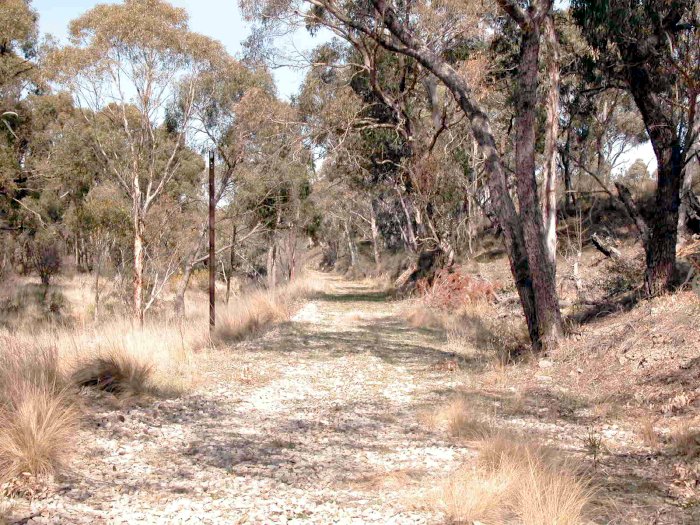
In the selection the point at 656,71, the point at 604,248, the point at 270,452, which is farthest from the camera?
the point at 604,248

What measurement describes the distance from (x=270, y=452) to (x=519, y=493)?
1.99m

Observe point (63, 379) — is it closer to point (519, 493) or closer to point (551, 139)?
point (519, 493)

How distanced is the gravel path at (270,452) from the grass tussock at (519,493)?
193 mm

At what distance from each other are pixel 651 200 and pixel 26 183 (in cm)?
1927

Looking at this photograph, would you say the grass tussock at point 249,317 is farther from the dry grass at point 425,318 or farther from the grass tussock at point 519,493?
the grass tussock at point 519,493

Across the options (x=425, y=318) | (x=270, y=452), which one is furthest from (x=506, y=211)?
(x=425, y=318)

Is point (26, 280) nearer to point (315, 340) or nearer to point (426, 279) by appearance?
point (426, 279)

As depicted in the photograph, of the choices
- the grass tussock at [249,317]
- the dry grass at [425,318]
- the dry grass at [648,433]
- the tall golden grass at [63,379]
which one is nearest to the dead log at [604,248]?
the dry grass at [425,318]

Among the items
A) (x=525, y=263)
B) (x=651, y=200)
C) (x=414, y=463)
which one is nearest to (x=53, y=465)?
(x=414, y=463)

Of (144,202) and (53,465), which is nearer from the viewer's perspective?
(53,465)

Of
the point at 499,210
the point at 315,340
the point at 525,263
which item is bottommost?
the point at 315,340

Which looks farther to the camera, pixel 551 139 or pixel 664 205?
pixel 551 139

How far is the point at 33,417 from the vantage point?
405 centimetres

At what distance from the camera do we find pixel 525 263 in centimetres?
830
